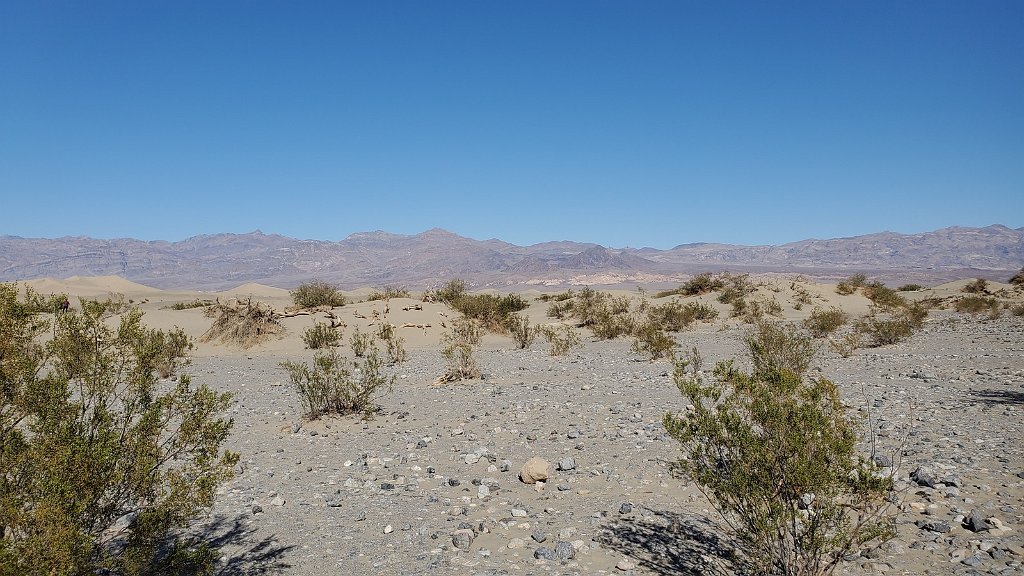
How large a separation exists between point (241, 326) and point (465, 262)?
12565cm

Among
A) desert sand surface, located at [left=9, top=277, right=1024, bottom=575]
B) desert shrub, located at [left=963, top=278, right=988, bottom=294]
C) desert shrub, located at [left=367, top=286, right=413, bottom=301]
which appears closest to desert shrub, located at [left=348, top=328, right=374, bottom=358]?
desert sand surface, located at [left=9, top=277, right=1024, bottom=575]

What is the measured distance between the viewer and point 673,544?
4.67m

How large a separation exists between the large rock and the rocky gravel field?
0.02 metres

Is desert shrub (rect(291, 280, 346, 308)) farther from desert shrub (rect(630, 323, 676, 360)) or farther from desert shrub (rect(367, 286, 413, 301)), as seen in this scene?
desert shrub (rect(630, 323, 676, 360))

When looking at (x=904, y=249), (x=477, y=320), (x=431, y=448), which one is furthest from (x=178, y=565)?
(x=904, y=249)

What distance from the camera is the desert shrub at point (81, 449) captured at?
9.29 feet

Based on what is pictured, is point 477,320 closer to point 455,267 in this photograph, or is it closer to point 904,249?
point 455,267

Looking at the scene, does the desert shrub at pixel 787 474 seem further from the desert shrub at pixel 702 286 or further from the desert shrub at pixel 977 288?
the desert shrub at pixel 977 288

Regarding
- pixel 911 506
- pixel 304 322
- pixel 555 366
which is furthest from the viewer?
pixel 304 322

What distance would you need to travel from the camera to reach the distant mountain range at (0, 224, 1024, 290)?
121000mm

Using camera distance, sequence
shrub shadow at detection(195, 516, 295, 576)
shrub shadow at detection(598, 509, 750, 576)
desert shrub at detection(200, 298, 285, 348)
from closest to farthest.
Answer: shrub shadow at detection(598, 509, 750, 576)
shrub shadow at detection(195, 516, 295, 576)
desert shrub at detection(200, 298, 285, 348)

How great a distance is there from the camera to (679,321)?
76.5ft

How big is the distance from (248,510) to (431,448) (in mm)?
2533

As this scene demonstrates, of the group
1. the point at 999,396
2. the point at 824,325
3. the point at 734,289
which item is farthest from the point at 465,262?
the point at 999,396
